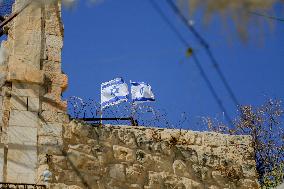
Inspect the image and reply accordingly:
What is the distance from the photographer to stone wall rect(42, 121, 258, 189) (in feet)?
20.9

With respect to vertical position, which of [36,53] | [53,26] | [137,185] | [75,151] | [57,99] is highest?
[53,26]

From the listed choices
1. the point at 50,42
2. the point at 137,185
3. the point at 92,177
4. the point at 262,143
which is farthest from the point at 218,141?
the point at 262,143

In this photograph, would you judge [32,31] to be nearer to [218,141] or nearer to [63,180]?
[63,180]

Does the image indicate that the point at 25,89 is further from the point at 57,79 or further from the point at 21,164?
the point at 21,164

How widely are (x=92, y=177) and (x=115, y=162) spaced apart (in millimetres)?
429

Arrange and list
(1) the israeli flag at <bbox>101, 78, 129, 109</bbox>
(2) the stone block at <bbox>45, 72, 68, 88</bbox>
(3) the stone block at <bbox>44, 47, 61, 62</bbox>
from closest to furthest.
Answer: (2) the stone block at <bbox>45, 72, 68, 88</bbox> < (3) the stone block at <bbox>44, 47, 61, 62</bbox> < (1) the israeli flag at <bbox>101, 78, 129, 109</bbox>

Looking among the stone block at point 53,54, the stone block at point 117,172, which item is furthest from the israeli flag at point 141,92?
the stone block at point 117,172

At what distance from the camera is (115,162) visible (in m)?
6.64

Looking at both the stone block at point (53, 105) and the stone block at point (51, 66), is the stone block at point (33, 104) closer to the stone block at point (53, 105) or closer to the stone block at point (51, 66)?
the stone block at point (53, 105)

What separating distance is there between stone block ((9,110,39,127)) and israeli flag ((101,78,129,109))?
17.4ft

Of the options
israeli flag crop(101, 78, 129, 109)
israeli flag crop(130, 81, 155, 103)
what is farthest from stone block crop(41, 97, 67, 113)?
israeli flag crop(130, 81, 155, 103)

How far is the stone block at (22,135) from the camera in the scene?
6066 mm

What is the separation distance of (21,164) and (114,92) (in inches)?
236

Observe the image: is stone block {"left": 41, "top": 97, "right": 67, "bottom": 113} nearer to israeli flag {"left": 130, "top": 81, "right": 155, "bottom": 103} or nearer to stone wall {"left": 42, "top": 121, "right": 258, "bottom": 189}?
stone wall {"left": 42, "top": 121, "right": 258, "bottom": 189}
